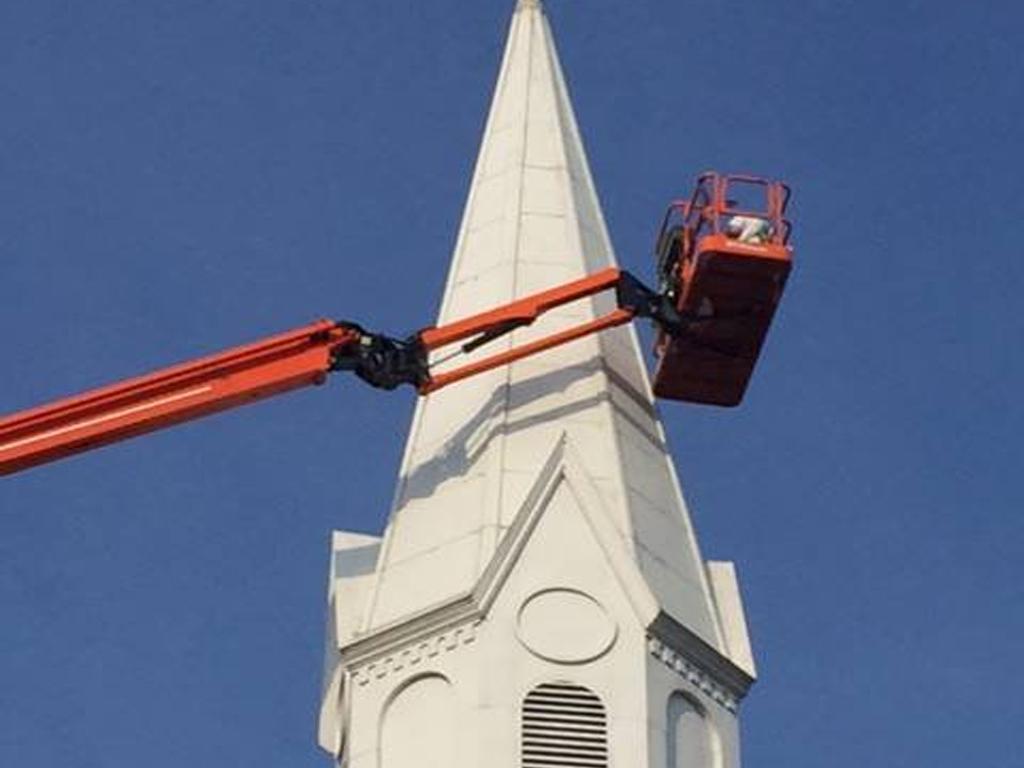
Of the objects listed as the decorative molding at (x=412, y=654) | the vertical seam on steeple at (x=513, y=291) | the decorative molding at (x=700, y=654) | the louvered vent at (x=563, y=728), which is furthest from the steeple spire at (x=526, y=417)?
the louvered vent at (x=563, y=728)

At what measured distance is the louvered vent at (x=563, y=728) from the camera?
49.3 metres


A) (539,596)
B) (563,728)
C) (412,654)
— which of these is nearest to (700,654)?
(539,596)

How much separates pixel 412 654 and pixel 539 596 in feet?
6.96

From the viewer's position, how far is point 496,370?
2212 inches

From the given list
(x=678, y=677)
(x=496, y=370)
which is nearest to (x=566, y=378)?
(x=496, y=370)

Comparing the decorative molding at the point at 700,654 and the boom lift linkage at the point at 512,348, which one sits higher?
the boom lift linkage at the point at 512,348

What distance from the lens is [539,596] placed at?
168 feet

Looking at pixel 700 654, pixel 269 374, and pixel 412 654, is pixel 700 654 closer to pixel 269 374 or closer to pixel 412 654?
pixel 412 654

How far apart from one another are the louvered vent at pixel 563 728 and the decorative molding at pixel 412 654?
1552 millimetres

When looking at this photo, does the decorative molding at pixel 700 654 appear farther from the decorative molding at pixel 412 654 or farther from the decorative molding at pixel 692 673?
the decorative molding at pixel 412 654

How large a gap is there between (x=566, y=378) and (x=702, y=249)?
3.45 m

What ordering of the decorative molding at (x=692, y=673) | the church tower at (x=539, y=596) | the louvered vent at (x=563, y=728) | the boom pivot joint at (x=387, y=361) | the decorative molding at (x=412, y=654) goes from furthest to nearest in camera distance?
the boom pivot joint at (x=387, y=361) → the decorative molding at (x=692, y=673) → the decorative molding at (x=412, y=654) → the church tower at (x=539, y=596) → the louvered vent at (x=563, y=728)

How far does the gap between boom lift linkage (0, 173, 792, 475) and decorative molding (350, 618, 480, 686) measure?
238 inches

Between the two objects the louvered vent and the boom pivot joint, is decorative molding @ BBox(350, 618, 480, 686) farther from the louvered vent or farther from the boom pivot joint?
the boom pivot joint
